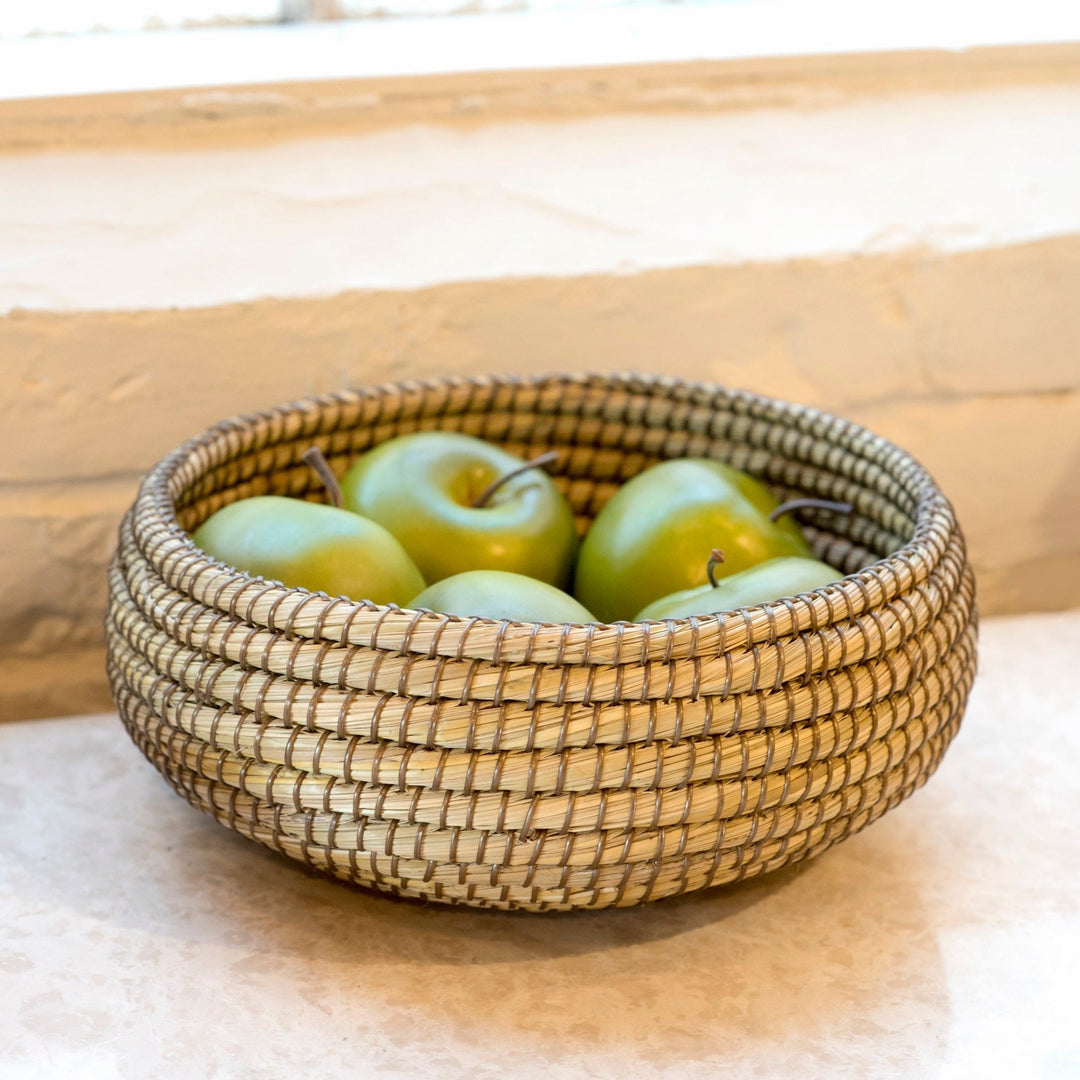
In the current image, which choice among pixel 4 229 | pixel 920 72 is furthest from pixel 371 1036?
pixel 920 72

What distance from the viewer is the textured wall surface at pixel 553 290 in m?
0.79

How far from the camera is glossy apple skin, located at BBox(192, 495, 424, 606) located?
1.99 feet

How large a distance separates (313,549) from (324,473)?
91 millimetres

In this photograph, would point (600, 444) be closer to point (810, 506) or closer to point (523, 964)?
point (810, 506)

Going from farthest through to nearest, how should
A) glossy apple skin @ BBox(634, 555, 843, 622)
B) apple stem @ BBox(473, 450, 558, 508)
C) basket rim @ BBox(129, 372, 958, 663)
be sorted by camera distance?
1. apple stem @ BBox(473, 450, 558, 508)
2. glossy apple skin @ BBox(634, 555, 843, 622)
3. basket rim @ BBox(129, 372, 958, 663)

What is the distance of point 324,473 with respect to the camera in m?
0.69

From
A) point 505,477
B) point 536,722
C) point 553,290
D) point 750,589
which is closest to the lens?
point 536,722

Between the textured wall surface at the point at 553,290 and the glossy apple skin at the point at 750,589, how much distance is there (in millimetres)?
277

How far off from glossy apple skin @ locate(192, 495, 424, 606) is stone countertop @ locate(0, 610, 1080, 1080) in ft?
0.45

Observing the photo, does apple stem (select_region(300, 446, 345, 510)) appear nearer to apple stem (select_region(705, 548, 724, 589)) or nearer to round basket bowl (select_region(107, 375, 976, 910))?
round basket bowl (select_region(107, 375, 976, 910))

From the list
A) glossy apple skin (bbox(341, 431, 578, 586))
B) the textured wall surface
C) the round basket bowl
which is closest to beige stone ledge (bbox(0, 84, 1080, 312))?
the textured wall surface

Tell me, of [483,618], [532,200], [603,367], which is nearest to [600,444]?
[603,367]

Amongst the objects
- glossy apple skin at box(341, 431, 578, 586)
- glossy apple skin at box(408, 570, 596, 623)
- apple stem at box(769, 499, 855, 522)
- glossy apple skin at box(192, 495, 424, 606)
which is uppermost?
glossy apple skin at box(408, 570, 596, 623)

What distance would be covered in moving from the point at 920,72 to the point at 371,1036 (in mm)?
794
